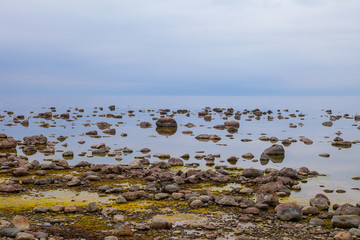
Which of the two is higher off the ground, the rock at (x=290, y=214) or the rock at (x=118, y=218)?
the rock at (x=290, y=214)

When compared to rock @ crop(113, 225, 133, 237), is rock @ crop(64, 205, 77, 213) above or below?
below

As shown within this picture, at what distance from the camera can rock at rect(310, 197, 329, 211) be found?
46.3 feet

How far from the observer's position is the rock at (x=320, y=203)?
46.3 feet

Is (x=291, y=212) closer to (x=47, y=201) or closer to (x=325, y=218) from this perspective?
(x=325, y=218)

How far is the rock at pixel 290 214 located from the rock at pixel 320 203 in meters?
2.05

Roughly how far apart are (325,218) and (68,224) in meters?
8.97

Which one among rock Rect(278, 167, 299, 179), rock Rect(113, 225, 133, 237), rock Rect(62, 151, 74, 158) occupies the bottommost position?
rock Rect(62, 151, 74, 158)

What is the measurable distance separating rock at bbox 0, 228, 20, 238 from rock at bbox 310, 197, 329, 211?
10.9m

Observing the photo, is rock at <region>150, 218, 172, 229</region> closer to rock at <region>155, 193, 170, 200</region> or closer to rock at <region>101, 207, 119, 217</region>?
rock at <region>101, 207, 119, 217</region>

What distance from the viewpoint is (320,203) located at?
562 inches

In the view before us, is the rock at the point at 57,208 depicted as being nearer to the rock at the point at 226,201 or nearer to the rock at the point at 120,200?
the rock at the point at 120,200

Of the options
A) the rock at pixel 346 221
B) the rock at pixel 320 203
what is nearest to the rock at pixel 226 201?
the rock at pixel 320 203

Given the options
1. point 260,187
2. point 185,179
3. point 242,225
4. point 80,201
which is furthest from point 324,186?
point 80,201

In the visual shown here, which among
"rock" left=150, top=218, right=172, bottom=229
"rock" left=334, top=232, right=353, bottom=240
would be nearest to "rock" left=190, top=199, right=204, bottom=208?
"rock" left=150, top=218, right=172, bottom=229
